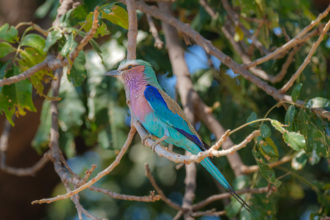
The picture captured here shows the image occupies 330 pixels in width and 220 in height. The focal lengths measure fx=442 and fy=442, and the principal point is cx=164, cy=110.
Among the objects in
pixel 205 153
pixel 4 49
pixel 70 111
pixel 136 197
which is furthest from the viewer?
pixel 70 111

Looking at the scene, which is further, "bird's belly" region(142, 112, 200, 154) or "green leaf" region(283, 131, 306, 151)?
"bird's belly" region(142, 112, 200, 154)

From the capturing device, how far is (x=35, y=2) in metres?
4.96

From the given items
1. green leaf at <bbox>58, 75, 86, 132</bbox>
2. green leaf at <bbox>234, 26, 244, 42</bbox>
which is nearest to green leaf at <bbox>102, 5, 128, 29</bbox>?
green leaf at <bbox>234, 26, 244, 42</bbox>

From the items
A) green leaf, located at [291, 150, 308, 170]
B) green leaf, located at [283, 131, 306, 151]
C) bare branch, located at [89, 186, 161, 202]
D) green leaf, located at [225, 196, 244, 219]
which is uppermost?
green leaf, located at [283, 131, 306, 151]

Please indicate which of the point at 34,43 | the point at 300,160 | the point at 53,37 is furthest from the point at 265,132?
the point at 34,43

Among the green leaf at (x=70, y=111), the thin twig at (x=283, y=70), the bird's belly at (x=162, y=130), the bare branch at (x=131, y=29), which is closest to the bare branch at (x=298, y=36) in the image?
the thin twig at (x=283, y=70)

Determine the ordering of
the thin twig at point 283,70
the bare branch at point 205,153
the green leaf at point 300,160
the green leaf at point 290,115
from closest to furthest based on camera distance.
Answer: the bare branch at point 205,153 → the green leaf at point 290,115 → the thin twig at point 283,70 → the green leaf at point 300,160

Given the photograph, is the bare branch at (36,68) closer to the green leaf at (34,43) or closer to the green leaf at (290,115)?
the green leaf at (34,43)

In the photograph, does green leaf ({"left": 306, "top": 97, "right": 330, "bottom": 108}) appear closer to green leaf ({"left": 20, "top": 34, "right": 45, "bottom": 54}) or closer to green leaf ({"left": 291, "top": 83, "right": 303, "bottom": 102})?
green leaf ({"left": 291, "top": 83, "right": 303, "bottom": 102})

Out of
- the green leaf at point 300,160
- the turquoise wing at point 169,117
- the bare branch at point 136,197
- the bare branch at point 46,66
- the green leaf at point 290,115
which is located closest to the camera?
the bare branch at point 136,197

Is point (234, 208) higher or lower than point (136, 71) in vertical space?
lower

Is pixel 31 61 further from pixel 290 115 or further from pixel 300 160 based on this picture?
pixel 300 160

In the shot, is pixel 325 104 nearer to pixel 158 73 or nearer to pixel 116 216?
pixel 158 73

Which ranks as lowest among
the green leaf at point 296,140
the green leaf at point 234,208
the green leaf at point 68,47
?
the green leaf at point 234,208
